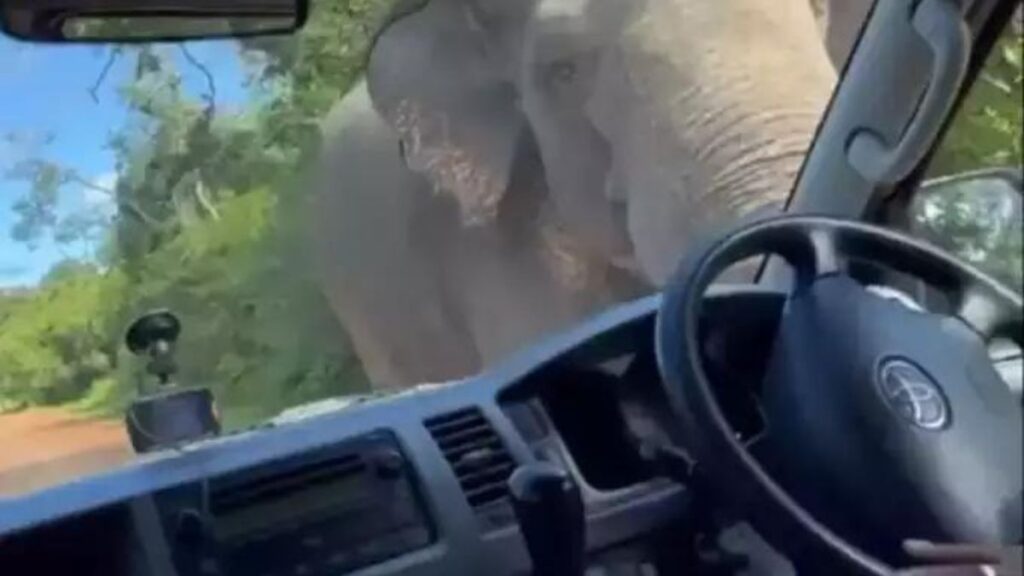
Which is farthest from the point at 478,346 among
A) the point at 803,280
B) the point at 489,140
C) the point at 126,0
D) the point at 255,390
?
the point at 803,280

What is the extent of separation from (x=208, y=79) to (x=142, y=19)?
7.10 feet

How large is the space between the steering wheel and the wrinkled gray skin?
1.88 metres

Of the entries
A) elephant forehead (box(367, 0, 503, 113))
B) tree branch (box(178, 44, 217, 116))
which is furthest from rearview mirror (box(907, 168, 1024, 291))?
elephant forehead (box(367, 0, 503, 113))

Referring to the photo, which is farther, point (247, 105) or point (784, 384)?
point (247, 105)

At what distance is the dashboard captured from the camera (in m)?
1.97

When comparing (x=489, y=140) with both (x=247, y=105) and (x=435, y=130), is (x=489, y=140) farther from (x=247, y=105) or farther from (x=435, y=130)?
(x=247, y=105)

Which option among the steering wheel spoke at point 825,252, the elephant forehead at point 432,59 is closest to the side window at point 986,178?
the steering wheel spoke at point 825,252

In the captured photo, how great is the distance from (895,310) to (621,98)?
9.91 feet

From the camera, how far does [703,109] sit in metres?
4.30

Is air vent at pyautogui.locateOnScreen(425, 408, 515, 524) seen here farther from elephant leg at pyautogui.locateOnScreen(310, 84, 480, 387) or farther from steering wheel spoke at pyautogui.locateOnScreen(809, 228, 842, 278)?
elephant leg at pyautogui.locateOnScreen(310, 84, 480, 387)

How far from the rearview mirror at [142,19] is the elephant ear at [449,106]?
231 cm

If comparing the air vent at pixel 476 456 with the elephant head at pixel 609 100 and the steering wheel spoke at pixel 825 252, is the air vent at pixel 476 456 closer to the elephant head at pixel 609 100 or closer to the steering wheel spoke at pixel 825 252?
the steering wheel spoke at pixel 825 252

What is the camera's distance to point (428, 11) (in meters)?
5.01

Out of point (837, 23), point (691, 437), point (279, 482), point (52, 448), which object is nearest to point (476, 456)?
point (279, 482)
